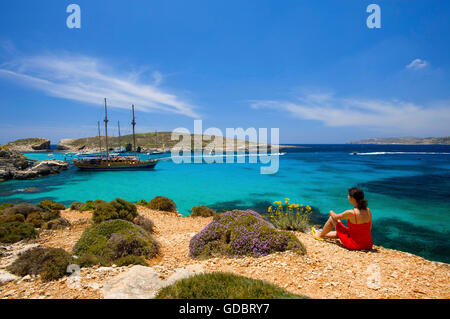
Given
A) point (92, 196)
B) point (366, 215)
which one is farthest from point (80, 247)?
point (92, 196)

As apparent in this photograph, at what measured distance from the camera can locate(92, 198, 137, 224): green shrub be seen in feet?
25.6

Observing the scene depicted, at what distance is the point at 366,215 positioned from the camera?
17.0ft

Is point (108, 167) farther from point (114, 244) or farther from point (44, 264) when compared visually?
point (44, 264)

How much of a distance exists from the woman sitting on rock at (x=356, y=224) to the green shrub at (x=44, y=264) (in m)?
6.38

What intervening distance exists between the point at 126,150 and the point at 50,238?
11109 centimetres

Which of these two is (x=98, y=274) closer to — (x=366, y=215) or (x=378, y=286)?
(x=378, y=286)

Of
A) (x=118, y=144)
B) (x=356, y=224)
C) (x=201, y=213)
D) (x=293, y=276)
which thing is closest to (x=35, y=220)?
(x=201, y=213)

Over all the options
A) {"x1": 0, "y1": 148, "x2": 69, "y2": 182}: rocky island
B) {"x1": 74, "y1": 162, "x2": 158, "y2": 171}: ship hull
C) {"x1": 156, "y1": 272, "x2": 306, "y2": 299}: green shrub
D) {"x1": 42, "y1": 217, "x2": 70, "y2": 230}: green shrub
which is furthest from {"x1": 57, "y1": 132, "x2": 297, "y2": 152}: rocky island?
{"x1": 156, "y1": 272, "x2": 306, "y2": 299}: green shrub

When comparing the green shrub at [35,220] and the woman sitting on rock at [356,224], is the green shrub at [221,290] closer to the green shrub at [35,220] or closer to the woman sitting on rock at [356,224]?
the woman sitting on rock at [356,224]

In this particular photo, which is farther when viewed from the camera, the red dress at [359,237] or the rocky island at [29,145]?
the rocky island at [29,145]

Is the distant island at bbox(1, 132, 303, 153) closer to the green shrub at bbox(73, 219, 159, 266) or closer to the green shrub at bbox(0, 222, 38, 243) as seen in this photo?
the green shrub at bbox(0, 222, 38, 243)

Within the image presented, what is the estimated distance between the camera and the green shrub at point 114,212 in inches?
307

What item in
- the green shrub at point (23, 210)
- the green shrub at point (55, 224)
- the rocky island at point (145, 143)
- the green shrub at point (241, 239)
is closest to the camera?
the green shrub at point (241, 239)

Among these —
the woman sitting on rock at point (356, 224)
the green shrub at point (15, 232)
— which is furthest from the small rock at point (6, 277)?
the woman sitting on rock at point (356, 224)
